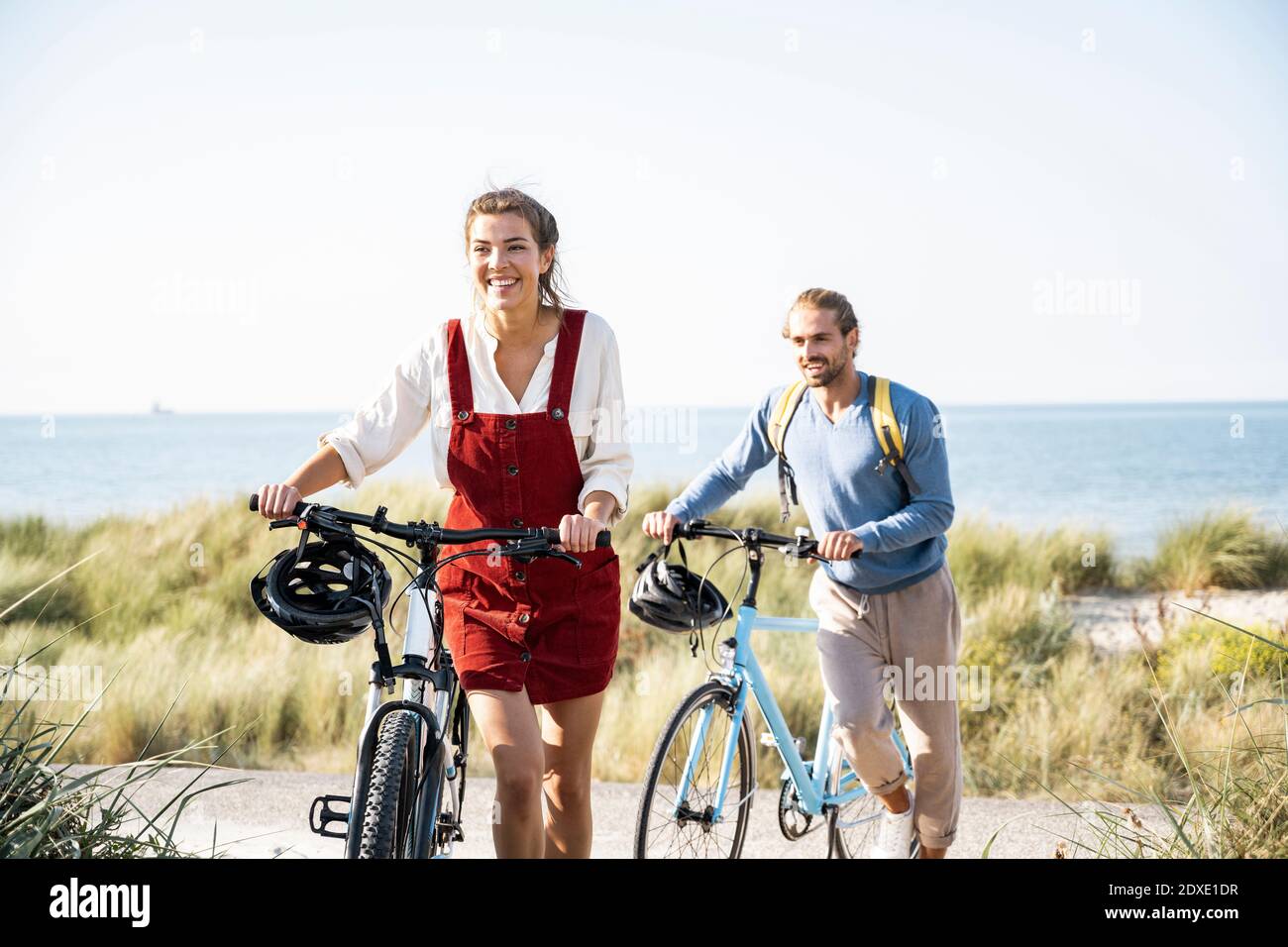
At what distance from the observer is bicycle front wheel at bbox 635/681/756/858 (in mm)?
4070

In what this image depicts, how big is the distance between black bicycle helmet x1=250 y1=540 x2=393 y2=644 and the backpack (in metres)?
1.58

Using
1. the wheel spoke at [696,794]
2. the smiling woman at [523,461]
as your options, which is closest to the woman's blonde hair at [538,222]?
the smiling woman at [523,461]

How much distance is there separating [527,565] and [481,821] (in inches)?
112

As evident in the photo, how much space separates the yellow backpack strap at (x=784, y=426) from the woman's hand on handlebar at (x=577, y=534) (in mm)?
1384

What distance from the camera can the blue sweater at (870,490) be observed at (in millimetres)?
4047

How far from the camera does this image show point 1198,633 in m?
8.16

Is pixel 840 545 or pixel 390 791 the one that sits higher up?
pixel 840 545

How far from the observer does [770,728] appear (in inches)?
176

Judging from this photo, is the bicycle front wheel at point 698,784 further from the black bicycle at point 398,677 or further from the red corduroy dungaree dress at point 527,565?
the black bicycle at point 398,677

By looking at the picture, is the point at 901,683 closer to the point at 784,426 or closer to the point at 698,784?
the point at 698,784

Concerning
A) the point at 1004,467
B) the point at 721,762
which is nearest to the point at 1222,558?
the point at 721,762

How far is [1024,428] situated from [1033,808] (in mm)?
57405

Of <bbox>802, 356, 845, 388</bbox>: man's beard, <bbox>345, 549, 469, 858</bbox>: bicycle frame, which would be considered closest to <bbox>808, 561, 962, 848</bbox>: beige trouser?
<bbox>802, 356, 845, 388</bbox>: man's beard
